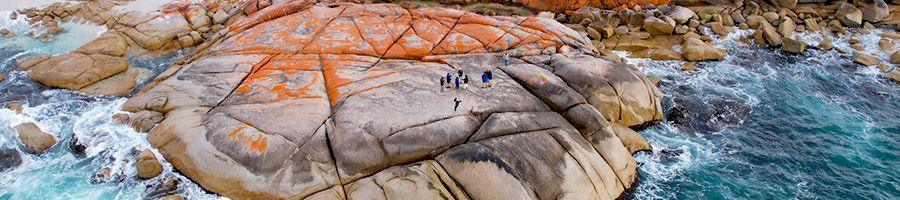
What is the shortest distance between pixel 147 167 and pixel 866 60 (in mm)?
43355

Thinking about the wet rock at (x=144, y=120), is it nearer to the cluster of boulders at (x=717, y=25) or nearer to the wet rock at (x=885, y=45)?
the cluster of boulders at (x=717, y=25)

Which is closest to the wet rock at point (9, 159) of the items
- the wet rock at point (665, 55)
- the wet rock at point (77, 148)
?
the wet rock at point (77, 148)

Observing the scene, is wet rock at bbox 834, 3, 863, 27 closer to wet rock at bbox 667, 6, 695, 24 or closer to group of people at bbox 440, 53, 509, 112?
wet rock at bbox 667, 6, 695, 24

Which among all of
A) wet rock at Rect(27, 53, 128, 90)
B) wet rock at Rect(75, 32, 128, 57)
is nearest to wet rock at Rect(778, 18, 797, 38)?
wet rock at Rect(27, 53, 128, 90)

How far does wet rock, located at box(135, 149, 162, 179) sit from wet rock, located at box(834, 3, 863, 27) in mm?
48606

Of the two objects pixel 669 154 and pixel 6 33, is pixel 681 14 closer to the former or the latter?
pixel 669 154

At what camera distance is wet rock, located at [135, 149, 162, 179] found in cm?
2100

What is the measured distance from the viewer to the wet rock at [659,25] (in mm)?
37844

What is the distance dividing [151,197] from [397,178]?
9959 mm

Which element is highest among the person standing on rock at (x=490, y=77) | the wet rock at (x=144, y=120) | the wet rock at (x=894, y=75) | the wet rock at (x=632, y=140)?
the person standing on rock at (x=490, y=77)

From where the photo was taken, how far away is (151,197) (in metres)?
20.2

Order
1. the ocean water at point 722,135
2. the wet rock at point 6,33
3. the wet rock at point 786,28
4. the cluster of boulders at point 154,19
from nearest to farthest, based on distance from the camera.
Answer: the ocean water at point 722,135 < the cluster of boulders at point 154,19 < the wet rock at point 6,33 < the wet rock at point 786,28

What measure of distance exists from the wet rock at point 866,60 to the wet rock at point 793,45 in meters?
3.21

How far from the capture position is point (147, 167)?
21.0 meters
